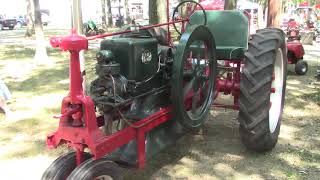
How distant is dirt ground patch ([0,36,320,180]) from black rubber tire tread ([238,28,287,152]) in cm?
36

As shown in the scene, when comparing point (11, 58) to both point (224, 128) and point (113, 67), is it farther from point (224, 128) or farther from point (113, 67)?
point (113, 67)

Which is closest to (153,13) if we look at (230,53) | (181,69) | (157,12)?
(157,12)

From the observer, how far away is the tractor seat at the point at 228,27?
5315mm

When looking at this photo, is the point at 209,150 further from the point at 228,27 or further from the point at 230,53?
the point at 228,27

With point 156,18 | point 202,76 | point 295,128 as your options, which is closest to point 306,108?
point 295,128

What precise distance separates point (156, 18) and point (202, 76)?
4.80 meters

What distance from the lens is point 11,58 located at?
14070 millimetres

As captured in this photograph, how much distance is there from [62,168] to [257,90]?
6.95ft

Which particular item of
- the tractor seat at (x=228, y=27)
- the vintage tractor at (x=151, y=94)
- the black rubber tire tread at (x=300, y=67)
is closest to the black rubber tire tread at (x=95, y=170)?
the vintage tractor at (x=151, y=94)

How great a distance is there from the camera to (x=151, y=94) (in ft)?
13.4

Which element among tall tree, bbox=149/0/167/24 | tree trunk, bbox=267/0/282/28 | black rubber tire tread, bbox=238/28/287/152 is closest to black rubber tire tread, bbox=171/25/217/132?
black rubber tire tread, bbox=238/28/287/152

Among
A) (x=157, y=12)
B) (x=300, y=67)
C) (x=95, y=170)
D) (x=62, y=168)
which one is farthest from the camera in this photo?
(x=300, y=67)

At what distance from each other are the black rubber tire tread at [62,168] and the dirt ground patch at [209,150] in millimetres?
879

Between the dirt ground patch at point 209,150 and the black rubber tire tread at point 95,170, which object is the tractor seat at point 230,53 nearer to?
the dirt ground patch at point 209,150
